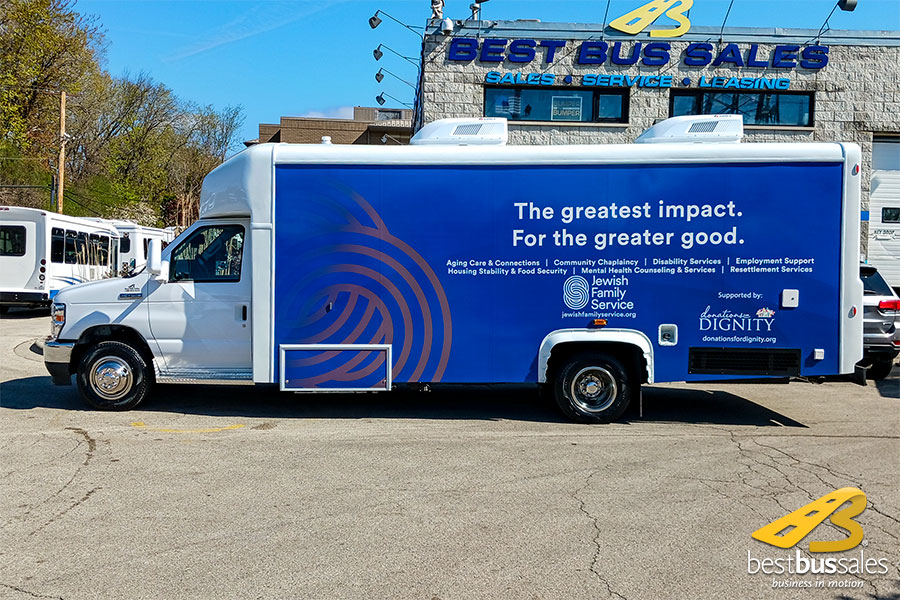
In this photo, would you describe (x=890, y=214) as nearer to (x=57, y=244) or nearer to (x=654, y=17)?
(x=654, y=17)

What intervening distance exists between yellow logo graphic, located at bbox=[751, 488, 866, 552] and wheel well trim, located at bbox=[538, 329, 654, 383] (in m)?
2.50

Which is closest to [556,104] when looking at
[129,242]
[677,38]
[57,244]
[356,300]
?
[677,38]

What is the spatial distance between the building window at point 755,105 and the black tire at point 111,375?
14.2 meters

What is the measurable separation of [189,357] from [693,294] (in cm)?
549

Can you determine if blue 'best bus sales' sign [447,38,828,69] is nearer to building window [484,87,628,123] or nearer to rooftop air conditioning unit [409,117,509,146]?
building window [484,87,628,123]

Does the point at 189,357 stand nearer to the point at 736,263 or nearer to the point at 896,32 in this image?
the point at 736,263

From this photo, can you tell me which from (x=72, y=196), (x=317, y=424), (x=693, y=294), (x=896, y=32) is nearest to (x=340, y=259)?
(x=317, y=424)

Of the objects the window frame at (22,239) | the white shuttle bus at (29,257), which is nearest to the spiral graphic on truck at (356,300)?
the white shuttle bus at (29,257)

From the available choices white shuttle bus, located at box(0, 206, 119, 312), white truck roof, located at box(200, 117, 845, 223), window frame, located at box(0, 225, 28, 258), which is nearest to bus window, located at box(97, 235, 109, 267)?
white shuttle bus, located at box(0, 206, 119, 312)

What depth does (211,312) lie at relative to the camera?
8562 millimetres

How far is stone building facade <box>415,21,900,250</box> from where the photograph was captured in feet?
59.8

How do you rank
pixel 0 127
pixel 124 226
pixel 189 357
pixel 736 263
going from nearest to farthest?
pixel 736 263, pixel 189 357, pixel 124 226, pixel 0 127

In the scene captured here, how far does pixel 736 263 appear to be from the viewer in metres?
8.07

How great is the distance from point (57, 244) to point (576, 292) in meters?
17.7
